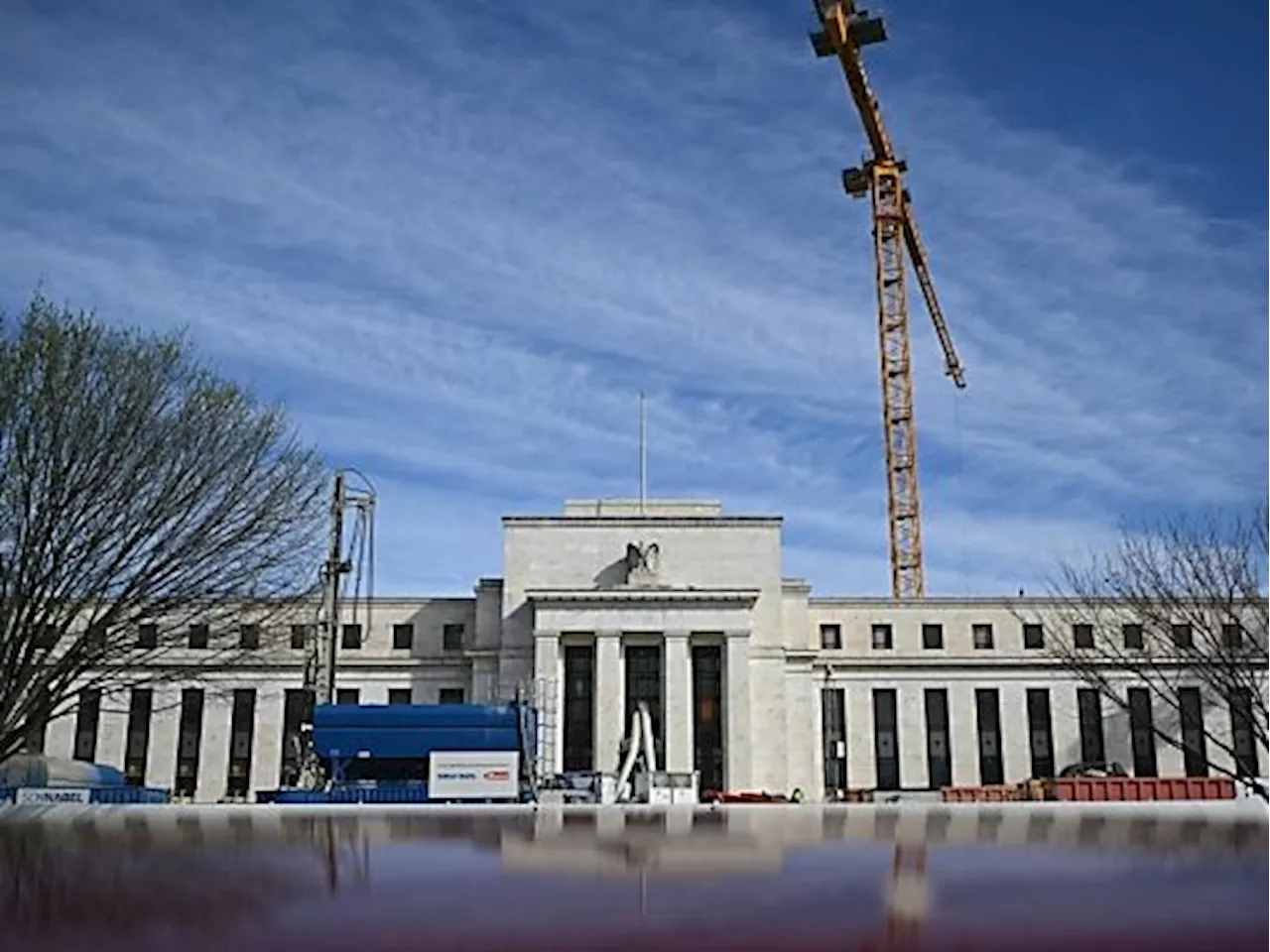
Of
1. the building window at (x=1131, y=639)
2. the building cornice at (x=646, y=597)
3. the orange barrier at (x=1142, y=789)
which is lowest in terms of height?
the orange barrier at (x=1142, y=789)

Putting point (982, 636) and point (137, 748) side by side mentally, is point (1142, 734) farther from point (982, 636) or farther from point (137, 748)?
point (137, 748)

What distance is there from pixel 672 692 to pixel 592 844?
54835 millimetres

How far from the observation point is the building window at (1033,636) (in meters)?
64.5

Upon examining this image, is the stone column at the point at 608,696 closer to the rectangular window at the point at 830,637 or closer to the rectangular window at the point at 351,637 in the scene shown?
the rectangular window at the point at 830,637

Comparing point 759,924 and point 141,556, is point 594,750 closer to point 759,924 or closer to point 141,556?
point 141,556

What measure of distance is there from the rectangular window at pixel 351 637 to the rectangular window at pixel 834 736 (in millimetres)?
23456

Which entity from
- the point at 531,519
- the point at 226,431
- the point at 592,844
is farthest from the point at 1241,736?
the point at 592,844

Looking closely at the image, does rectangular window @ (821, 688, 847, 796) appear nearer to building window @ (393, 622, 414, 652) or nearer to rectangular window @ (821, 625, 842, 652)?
rectangular window @ (821, 625, 842, 652)

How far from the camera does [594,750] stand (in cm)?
5812

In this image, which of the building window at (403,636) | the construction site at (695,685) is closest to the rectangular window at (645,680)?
the construction site at (695,685)

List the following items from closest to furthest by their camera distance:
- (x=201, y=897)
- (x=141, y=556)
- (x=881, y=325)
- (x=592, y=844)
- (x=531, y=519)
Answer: (x=201, y=897) < (x=592, y=844) < (x=141, y=556) < (x=531, y=519) < (x=881, y=325)

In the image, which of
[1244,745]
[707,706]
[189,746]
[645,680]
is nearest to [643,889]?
[645,680]

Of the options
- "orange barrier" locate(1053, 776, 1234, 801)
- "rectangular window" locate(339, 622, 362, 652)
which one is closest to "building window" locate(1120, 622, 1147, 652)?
"orange barrier" locate(1053, 776, 1234, 801)

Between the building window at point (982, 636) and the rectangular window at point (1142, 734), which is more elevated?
the building window at point (982, 636)
